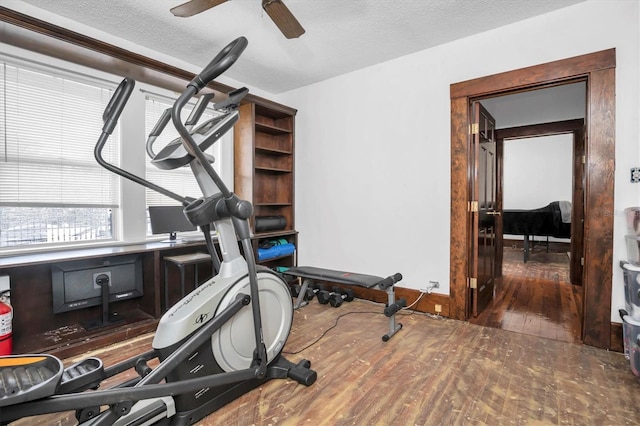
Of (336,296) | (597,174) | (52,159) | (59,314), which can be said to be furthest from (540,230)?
(52,159)

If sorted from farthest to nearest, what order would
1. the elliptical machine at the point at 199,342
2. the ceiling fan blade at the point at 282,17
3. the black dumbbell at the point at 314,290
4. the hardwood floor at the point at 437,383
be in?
the black dumbbell at the point at 314,290
the ceiling fan blade at the point at 282,17
the hardwood floor at the point at 437,383
the elliptical machine at the point at 199,342

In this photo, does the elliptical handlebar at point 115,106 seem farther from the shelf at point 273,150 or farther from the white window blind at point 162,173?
the shelf at point 273,150

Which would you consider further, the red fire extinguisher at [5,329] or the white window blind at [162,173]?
the white window blind at [162,173]

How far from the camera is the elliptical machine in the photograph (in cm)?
128

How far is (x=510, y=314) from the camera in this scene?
3.24 meters

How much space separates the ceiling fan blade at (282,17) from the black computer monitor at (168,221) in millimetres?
1972

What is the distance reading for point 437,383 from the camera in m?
1.99

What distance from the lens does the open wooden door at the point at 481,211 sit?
3076 millimetres

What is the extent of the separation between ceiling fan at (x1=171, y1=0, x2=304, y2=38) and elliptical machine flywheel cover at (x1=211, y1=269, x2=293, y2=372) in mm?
1638

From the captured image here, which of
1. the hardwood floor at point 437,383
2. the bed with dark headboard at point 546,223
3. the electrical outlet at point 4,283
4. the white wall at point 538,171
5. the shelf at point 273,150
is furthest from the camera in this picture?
the white wall at point 538,171

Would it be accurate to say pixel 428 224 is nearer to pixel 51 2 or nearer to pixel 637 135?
pixel 637 135

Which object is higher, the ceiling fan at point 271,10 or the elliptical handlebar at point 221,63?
the ceiling fan at point 271,10

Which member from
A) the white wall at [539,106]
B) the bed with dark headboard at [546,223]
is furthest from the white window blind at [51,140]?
the bed with dark headboard at [546,223]

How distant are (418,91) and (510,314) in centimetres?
245
